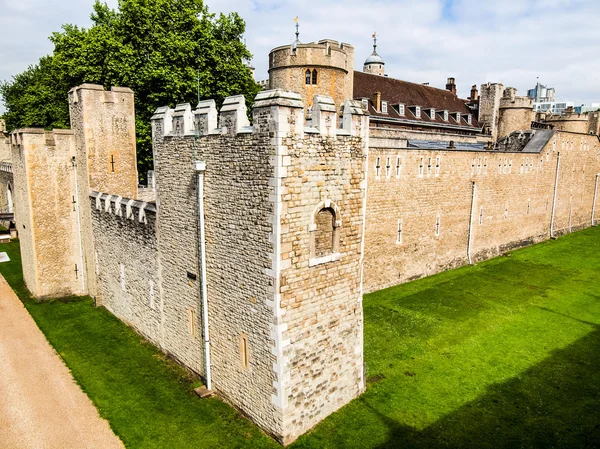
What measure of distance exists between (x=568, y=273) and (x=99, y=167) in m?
22.9

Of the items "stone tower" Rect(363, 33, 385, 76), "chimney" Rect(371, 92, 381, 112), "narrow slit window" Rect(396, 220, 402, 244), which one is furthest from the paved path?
"stone tower" Rect(363, 33, 385, 76)

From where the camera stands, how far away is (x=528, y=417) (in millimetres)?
10445

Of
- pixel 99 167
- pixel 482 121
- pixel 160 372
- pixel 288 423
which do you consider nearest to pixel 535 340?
pixel 288 423

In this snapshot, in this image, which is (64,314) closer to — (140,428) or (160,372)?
(160,372)

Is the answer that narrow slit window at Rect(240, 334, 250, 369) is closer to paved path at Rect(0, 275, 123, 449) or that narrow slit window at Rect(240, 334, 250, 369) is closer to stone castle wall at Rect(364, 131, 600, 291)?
paved path at Rect(0, 275, 123, 449)

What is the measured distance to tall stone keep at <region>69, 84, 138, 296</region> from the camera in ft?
52.1

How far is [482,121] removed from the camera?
40.4 meters

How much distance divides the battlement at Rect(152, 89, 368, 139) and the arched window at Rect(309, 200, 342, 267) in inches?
64.6

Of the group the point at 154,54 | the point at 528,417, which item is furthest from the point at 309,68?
the point at 528,417

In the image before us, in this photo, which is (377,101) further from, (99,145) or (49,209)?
(49,209)

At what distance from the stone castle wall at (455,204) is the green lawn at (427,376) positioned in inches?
77.6

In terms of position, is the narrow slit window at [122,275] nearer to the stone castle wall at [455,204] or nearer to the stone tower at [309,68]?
the stone castle wall at [455,204]

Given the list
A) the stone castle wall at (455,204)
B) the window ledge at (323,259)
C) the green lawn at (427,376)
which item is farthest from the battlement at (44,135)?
the window ledge at (323,259)

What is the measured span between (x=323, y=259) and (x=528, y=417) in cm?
632
